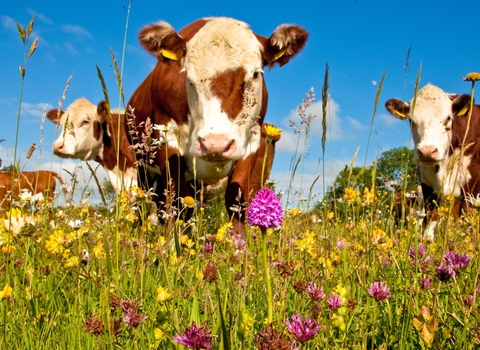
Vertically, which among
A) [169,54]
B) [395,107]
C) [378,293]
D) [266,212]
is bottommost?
[378,293]

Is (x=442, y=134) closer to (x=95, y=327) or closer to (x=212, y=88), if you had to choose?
(x=212, y=88)

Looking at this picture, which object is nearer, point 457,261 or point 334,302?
point 334,302

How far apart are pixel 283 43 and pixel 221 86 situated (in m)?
1.07

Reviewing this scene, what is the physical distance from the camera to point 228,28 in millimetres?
5246

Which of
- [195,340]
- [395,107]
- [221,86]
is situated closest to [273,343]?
[195,340]

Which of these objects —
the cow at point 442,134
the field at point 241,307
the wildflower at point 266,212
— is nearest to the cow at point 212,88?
the field at point 241,307

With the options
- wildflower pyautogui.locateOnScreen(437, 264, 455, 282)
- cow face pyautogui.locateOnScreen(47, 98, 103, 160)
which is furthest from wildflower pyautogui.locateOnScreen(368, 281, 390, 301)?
cow face pyautogui.locateOnScreen(47, 98, 103, 160)

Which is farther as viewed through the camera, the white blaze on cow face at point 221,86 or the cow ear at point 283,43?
the cow ear at point 283,43

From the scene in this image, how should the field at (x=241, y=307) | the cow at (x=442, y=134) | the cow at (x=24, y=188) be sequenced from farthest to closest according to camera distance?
the cow at (x=442, y=134)
the cow at (x=24, y=188)
the field at (x=241, y=307)

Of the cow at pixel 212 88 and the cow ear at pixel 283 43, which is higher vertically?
the cow ear at pixel 283 43

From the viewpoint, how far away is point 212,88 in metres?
4.71

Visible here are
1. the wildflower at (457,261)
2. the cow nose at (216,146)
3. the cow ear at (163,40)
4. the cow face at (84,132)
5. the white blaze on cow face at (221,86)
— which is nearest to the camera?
the wildflower at (457,261)

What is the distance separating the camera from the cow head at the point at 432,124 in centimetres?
773

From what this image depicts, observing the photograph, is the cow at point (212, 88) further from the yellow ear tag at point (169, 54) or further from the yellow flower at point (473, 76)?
the yellow flower at point (473, 76)
